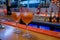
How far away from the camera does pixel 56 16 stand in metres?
2.36

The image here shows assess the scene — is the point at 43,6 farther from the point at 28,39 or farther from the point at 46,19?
the point at 28,39

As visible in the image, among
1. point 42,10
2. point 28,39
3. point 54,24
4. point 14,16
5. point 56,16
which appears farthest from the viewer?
point 42,10

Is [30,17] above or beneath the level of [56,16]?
above

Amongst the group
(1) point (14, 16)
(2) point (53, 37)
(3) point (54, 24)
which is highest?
(1) point (14, 16)

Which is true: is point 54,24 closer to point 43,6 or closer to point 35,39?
point 43,6

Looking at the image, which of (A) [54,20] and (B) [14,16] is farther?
(A) [54,20]

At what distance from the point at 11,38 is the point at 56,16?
1713 mm

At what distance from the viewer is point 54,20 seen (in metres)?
2.29

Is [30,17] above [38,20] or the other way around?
above

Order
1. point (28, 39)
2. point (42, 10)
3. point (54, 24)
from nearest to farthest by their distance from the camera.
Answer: point (28, 39) → point (54, 24) → point (42, 10)

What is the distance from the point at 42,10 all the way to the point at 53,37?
2.51 meters

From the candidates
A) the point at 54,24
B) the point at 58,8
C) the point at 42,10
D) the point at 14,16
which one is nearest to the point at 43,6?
the point at 42,10

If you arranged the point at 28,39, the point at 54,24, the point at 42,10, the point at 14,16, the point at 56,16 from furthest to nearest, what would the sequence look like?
1. the point at 42,10
2. the point at 56,16
3. the point at 54,24
4. the point at 14,16
5. the point at 28,39

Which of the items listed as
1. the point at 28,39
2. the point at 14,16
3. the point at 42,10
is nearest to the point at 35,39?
the point at 28,39
